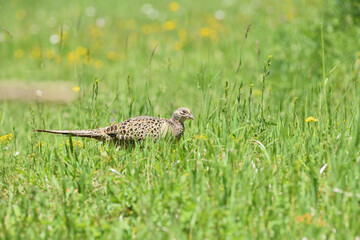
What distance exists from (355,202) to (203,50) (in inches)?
302

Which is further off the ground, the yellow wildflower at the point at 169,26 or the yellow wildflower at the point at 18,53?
the yellow wildflower at the point at 169,26

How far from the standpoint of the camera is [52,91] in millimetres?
8516

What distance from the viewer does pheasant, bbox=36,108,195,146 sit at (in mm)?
4695

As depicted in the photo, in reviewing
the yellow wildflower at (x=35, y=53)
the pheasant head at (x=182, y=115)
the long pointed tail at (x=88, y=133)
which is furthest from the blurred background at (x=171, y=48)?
the long pointed tail at (x=88, y=133)

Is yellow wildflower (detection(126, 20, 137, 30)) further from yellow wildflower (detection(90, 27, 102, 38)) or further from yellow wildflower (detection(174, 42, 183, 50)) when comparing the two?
yellow wildflower (detection(174, 42, 183, 50))

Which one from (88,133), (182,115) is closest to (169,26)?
(182,115)

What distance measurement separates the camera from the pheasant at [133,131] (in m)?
4.70

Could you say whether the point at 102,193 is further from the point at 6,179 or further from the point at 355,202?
the point at 355,202

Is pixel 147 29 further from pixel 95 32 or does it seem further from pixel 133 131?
pixel 133 131

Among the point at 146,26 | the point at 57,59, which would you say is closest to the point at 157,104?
the point at 57,59

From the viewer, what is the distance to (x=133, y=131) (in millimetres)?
4707

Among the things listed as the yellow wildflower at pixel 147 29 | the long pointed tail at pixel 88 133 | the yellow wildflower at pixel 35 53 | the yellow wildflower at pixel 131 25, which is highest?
the yellow wildflower at pixel 131 25

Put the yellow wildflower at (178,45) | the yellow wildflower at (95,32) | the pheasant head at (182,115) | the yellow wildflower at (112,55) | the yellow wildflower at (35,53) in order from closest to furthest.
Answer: the pheasant head at (182,115) < the yellow wildflower at (112,55) < the yellow wildflower at (178,45) < the yellow wildflower at (35,53) < the yellow wildflower at (95,32)

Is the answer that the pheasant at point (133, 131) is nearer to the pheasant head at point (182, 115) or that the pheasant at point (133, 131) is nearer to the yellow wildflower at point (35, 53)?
the pheasant head at point (182, 115)
